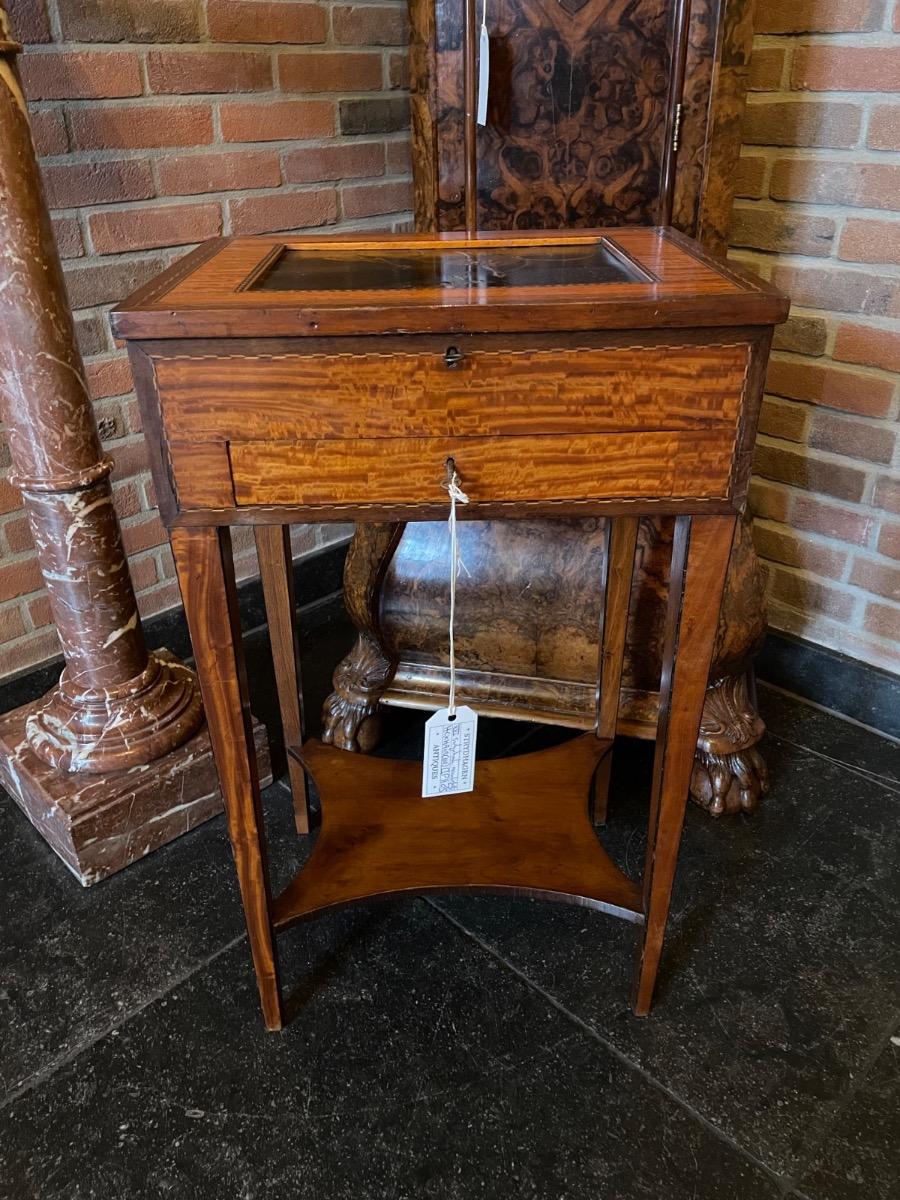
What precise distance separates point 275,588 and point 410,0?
0.88 metres

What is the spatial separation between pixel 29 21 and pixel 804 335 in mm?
1276

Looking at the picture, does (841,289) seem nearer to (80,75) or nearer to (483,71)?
(483,71)

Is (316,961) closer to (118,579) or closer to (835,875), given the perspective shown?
(118,579)

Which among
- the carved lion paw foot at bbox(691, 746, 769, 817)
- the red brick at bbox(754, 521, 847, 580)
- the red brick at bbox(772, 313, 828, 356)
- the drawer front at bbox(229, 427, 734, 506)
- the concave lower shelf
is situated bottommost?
the carved lion paw foot at bbox(691, 746, 769, 817)

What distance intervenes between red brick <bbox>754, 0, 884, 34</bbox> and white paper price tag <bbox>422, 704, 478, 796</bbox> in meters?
1.16

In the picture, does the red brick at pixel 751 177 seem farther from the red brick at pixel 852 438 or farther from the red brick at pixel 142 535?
the red brick at pixel 142 535

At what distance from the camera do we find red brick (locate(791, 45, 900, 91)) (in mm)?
1329

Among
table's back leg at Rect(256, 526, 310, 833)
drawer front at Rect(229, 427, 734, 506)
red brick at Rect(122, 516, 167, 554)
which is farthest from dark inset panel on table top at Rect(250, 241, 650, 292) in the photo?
red brick at Rect(122, 516, 167, 554)

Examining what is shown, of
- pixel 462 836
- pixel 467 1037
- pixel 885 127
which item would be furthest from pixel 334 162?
pixel 467 1037

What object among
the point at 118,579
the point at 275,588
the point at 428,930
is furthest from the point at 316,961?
the point at 118,579

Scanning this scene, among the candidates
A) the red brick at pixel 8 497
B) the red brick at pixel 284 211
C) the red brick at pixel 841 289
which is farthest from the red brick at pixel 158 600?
the red brick at pixel 841 289

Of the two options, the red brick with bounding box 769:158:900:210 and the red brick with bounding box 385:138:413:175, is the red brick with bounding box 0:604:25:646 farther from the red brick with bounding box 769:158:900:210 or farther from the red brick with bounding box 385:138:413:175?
the red brick with bounding box 769:158:900:210

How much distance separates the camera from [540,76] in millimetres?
1289

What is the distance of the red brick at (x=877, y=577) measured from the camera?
1.56 meters
